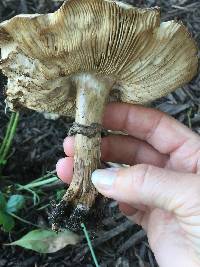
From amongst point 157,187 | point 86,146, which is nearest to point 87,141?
point 86,146

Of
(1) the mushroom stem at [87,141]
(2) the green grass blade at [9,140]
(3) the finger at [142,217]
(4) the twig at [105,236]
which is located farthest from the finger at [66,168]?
(2) the green grass blade at [9,140]

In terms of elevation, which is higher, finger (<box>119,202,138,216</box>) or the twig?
finger (<box>119,202,138,216</box>)

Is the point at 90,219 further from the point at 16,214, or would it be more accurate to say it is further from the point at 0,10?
the point at 0,10

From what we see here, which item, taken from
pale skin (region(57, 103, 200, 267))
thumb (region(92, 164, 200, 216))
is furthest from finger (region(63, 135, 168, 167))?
thumb (region(92, 164, 200, 216))

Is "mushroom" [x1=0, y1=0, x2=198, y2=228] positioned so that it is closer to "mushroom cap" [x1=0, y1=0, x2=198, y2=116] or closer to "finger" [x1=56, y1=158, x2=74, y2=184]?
"mushroom cap" [x1=0, y1=0, x2=198, y2=116]

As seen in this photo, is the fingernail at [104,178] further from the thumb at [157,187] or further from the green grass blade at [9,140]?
the green grass blade at [9,140]

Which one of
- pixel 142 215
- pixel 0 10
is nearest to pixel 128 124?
pixel 142 215

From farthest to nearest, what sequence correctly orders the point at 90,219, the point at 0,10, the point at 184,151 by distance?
the point at 0,10
the point at 184,151
the point at 90,219
